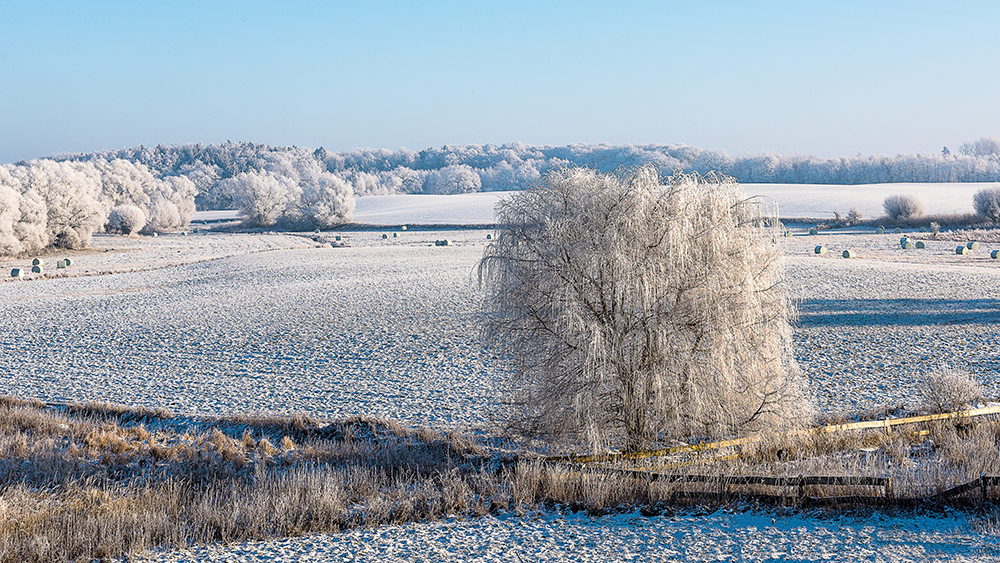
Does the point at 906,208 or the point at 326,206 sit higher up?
the point at 326,206

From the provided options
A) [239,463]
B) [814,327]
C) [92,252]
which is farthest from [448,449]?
[92,252]

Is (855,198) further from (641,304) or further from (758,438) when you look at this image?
(641,304)

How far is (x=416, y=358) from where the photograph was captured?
16.4m

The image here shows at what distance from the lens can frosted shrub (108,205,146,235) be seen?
71.9 meters

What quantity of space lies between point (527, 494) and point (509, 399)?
3.61 metres

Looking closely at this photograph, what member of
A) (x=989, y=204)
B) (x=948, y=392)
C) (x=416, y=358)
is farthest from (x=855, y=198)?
(x=948, y=392)

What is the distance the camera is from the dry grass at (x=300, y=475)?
7.15 meters

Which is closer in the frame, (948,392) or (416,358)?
(948,392)

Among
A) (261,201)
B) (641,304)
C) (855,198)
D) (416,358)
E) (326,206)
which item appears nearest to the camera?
(641,304)

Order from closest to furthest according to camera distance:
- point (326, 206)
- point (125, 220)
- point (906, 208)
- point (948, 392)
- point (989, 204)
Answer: point (948, 392), point (989, 204), point (906, 208), point (125, 220), point (326, 206)

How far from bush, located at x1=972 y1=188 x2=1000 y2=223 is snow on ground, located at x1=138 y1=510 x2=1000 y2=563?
56.8 meters

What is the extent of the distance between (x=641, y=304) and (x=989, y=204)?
57.9 m

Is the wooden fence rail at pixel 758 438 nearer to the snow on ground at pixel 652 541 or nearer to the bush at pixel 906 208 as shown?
the snow on ground at pixel 652 541

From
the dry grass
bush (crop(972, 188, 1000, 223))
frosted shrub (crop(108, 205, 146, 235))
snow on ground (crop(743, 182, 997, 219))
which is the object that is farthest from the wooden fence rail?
frosted shrub (crop(108, 205, 146, 235))
